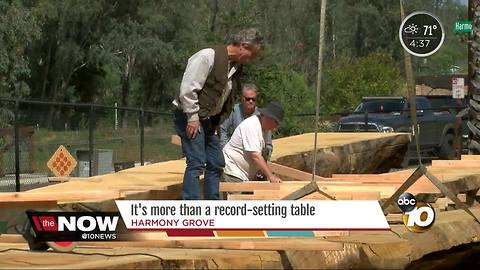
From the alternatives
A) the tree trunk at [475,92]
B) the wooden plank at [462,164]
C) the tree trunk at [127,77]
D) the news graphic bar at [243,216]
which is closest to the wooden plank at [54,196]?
the news graphic bar at [243,216]

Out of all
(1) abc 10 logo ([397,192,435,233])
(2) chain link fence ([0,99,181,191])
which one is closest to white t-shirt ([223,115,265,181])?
(1) abc 10 logo ([397,192,435,233])

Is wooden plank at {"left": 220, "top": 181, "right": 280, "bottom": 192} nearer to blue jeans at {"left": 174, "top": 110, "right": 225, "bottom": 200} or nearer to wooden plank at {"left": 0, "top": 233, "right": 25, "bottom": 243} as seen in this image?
blue jeans at {"left": 174, "top": 110, "right": 225, "bottom": 200}

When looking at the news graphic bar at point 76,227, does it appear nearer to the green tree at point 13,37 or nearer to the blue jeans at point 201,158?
the blue jeans at point 201,158

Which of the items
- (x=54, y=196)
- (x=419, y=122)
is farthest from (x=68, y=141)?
(x=54, y=196)

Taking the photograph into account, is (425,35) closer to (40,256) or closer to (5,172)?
(40,256)

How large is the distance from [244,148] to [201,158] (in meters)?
1.62

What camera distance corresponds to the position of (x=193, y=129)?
8.30m

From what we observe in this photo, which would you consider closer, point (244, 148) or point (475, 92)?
point (244, 148)

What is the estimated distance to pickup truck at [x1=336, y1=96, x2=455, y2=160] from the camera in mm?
27938

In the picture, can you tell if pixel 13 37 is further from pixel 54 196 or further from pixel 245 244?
pixel 245 244

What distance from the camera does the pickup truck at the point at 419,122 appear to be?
91.7 ft

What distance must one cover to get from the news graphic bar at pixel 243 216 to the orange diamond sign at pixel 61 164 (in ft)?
34.9

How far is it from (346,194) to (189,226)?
205 centimetres

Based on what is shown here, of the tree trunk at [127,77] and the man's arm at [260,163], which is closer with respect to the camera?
the man's arm at [260,163]
